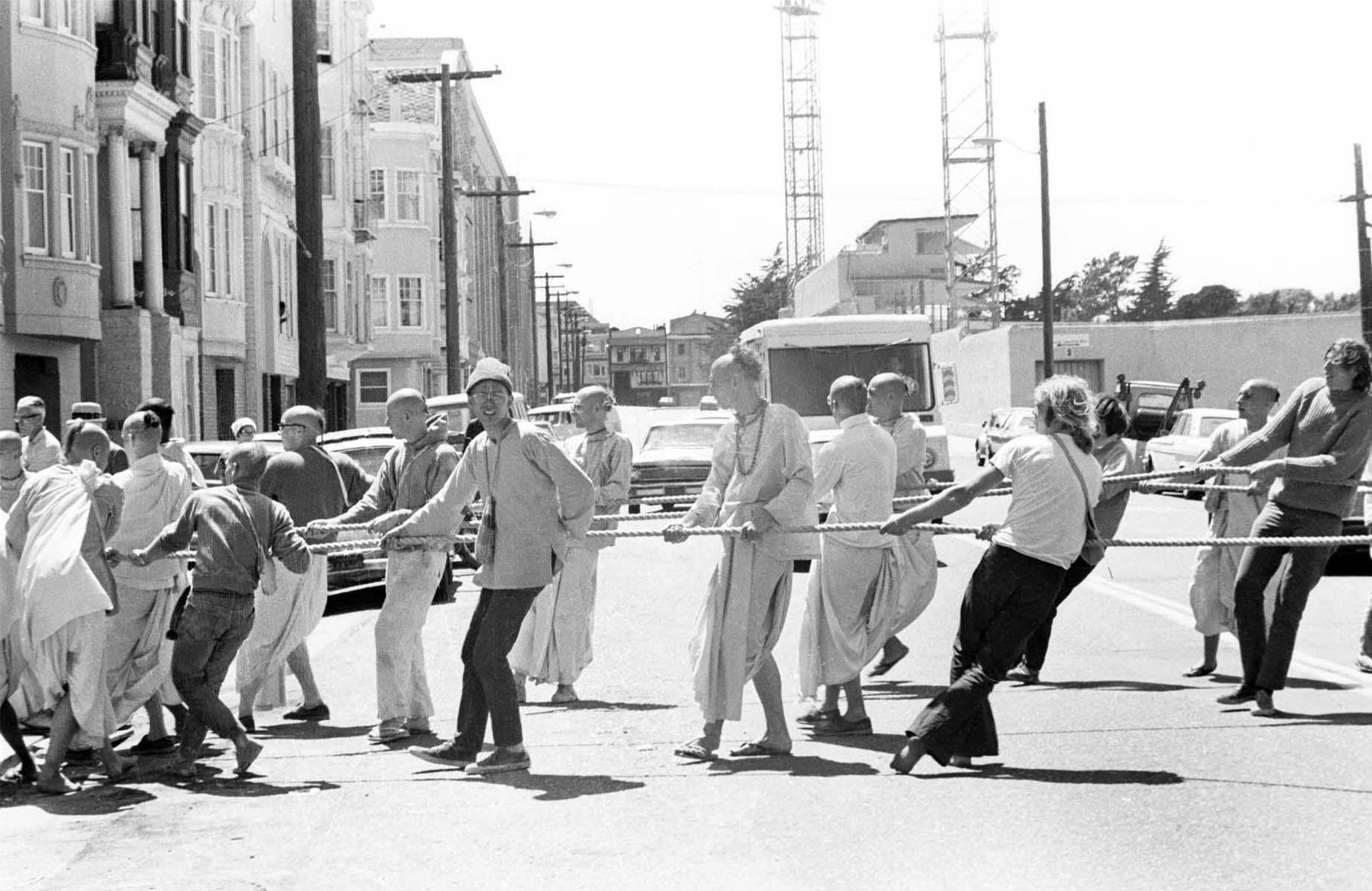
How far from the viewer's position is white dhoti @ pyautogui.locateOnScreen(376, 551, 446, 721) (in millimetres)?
9820

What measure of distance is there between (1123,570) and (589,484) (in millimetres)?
11007

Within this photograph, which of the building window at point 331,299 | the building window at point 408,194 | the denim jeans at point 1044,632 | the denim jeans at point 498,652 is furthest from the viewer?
the building window at point 408,194

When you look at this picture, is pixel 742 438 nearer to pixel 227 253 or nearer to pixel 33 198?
pixel 33 198

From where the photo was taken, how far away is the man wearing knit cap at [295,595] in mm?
10789

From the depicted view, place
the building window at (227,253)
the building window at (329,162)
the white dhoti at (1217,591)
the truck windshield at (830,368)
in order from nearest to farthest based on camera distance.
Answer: the white dhoti at (1217,591), the truck windshield at (830,368), the building window at (227,253), the building window at (329,162)

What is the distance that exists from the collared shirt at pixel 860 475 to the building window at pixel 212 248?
29823 mm

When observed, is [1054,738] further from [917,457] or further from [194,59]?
[194,59]

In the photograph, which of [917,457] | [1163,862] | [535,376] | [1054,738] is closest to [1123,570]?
[917,457]

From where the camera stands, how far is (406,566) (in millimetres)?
9914

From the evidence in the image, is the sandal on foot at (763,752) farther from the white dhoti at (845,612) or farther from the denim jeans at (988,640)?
the denim jeans at (988,640)

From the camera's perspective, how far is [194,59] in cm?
3788

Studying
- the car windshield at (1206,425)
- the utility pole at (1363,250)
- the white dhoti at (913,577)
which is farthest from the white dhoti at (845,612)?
the utility pole at (1363,250)

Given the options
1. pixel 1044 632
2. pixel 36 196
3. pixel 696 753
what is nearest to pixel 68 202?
pixel 36 196

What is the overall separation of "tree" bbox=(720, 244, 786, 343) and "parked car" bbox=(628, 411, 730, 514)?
11214 centimetres
